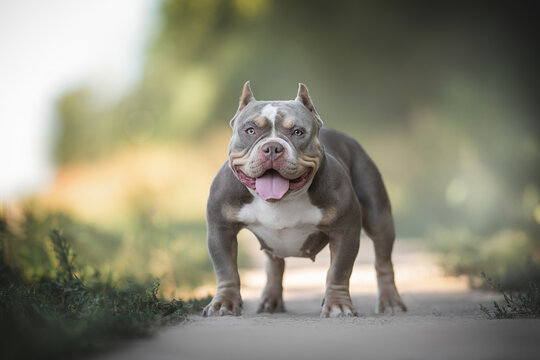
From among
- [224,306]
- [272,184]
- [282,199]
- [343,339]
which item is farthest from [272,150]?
[343,339]

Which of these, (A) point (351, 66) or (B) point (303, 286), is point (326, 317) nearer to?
(B) point (303, 286)

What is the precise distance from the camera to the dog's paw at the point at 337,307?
4.39 meters

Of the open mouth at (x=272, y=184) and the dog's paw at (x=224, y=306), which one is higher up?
the open mouth at (x=272, y=184)

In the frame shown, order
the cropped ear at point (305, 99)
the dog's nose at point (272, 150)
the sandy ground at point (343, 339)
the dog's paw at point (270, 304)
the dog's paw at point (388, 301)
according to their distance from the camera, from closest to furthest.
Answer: the sandy ground at point (343, 339), the dog's nose at point (272, 150), the cropped ear at point (305, 99), the dog's paw at point (388, 301), the dog's paw at point (270, 304)

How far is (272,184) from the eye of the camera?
4.19 m

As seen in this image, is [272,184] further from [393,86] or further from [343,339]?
[393,86]

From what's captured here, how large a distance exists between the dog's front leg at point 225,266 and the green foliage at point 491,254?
321cm

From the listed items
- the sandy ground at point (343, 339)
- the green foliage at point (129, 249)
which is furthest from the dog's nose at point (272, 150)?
the green foliage at point (129, 249)

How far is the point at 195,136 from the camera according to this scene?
597 inches

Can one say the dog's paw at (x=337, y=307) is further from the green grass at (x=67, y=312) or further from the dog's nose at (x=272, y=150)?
the dog's nose at (x=272, y=150)

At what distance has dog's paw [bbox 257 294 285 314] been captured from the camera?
17.4 ft

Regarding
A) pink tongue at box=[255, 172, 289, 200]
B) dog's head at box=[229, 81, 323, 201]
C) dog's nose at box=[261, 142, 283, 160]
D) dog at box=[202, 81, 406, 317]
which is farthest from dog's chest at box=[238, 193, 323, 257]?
dog's nose at box=[261, 142, 283, 160]

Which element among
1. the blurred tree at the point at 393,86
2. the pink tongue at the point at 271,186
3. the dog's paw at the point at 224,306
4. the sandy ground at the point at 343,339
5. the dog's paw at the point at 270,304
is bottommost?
the sandy ground at the point at 343,339

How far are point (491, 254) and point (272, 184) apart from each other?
5280mm
